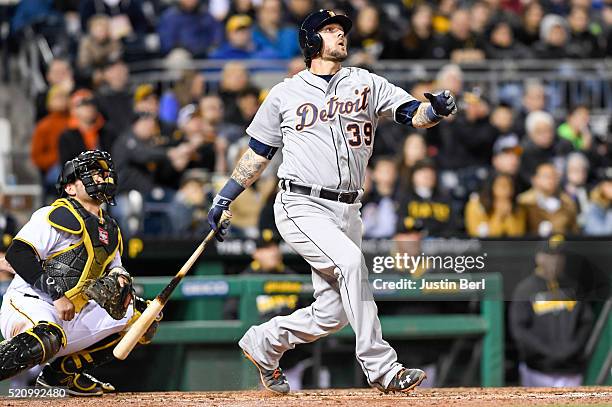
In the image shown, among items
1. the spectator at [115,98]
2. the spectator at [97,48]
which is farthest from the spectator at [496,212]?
the spectator at [97,48]

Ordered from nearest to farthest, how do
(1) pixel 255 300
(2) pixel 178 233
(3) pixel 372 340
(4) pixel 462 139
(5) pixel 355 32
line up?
(3) pixel 372 340 < (1) pixel 255 300 < (2) pixel 178 233 < (4) pixel 462 139 < (5) pixel 355 32

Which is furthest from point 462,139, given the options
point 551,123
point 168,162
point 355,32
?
point 168,162

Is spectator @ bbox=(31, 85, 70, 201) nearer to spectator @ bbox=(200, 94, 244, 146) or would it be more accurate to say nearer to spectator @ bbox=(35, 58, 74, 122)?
spectator @ bbox=(35, 58, 74, 122)

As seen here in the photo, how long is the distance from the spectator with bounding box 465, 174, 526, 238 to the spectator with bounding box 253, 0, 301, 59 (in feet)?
9.88

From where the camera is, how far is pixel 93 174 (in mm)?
7074

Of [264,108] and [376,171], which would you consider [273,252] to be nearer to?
[376,171]

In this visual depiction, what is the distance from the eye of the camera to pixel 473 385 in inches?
381

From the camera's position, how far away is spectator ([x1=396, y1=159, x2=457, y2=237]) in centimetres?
1030

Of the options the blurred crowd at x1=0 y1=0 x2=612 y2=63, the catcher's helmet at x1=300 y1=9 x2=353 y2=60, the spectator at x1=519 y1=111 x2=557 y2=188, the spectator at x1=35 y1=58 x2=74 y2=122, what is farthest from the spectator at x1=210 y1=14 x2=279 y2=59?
the catcher's helmet at x1=300 y1=9 x2=353 y2=60

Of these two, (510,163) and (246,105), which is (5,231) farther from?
(510,163)

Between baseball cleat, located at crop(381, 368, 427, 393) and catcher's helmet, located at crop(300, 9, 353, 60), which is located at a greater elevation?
catcher's helmet, located at crop(300, 9, 353, 60)

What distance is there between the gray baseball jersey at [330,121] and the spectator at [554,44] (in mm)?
7199

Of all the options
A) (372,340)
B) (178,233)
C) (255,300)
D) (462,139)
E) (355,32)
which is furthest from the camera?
(355,32)

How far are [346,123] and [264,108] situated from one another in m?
0.47
